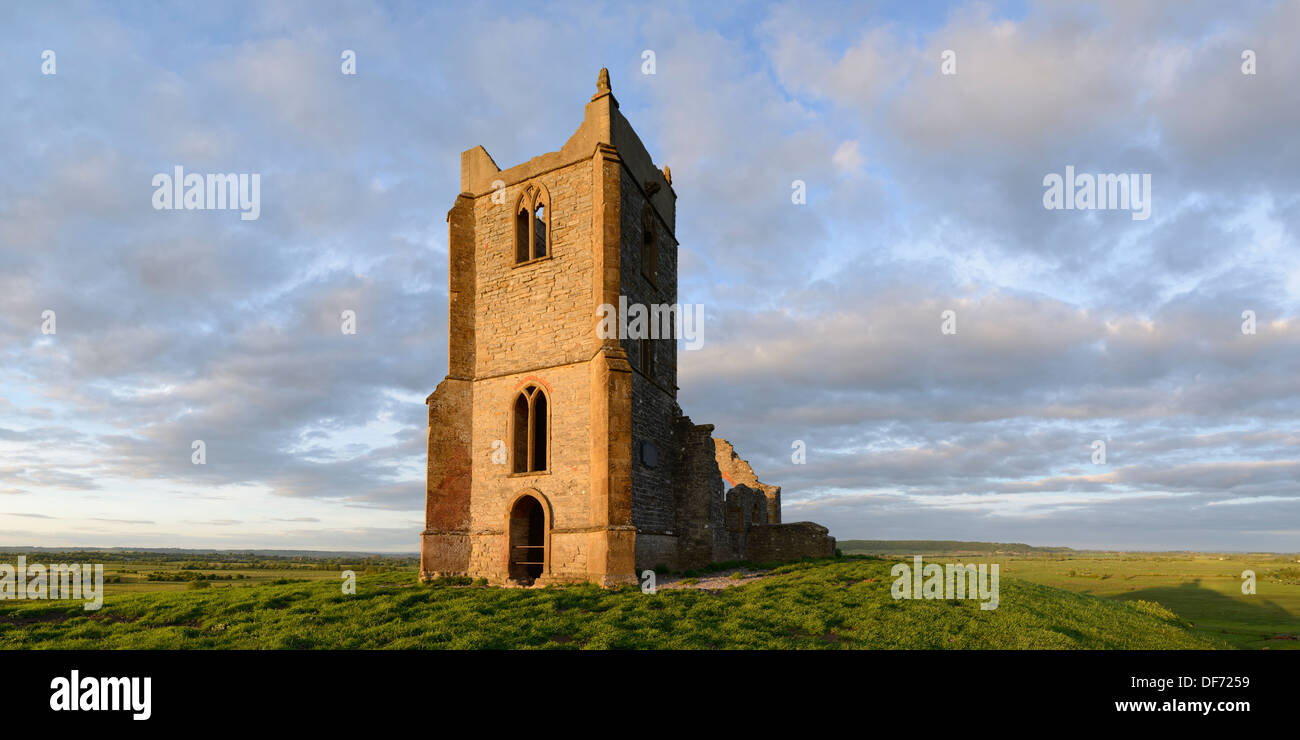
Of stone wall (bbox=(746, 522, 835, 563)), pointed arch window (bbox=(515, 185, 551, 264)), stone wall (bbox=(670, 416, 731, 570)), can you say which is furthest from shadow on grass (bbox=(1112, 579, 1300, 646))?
pointed arch window (bbox=(515, 185, 551, 264))

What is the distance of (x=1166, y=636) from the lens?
13148 millimetres

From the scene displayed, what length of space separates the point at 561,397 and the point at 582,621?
8305 mm

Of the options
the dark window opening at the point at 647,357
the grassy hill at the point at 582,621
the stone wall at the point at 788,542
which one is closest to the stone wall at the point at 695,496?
the dark window opening at the point at 647,357

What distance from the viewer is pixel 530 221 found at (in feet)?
68.9

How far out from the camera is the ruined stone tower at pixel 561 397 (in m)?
18.0

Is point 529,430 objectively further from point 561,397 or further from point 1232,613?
point 1232,613

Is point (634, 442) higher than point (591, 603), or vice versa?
point (634, 442)

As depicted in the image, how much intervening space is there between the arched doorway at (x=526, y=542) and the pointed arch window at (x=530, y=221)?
309 inches

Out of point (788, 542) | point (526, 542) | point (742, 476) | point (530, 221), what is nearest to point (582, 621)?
point (526, 542)

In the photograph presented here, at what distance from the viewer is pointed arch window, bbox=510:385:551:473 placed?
19.6 meters

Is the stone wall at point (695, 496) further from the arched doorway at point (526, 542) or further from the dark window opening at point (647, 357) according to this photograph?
the arched doorway at point (526, 542)
